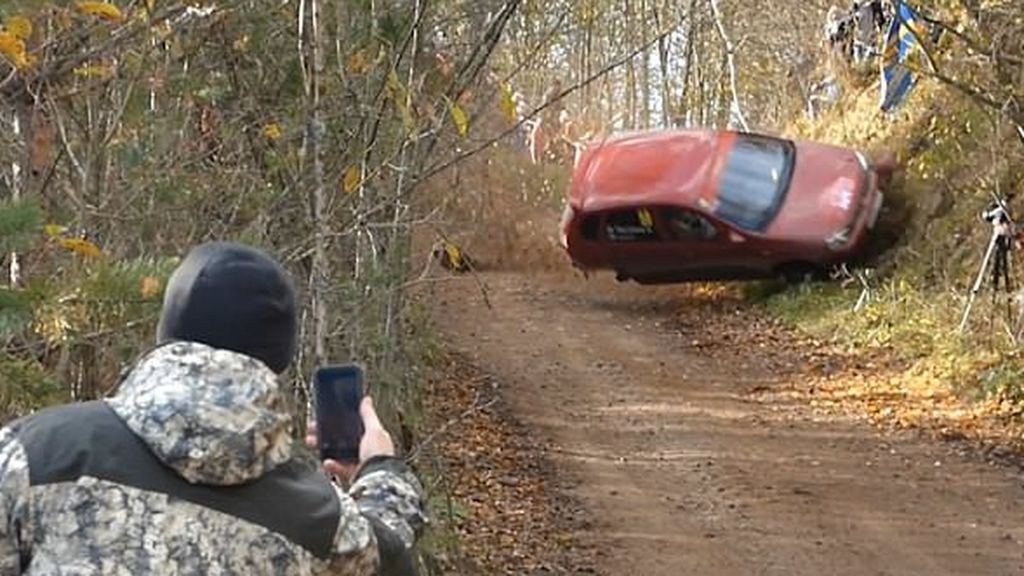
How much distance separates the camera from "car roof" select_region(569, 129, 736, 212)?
65.0 feet

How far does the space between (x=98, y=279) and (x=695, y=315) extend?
17.1m

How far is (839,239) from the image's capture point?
19500 mm

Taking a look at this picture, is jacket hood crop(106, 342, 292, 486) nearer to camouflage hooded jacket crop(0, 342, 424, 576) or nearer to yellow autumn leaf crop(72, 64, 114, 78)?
camouflage hooded jacket crop(0, 342, 424, 576)

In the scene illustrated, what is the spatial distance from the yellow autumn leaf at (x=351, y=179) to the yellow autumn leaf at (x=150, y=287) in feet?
7.45

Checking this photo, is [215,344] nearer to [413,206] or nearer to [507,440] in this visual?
[413,206]

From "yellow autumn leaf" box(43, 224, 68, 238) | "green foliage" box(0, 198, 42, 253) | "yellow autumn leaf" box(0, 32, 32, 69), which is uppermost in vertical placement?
"yellow autumn leaf" box(0, 32, 32, 69)

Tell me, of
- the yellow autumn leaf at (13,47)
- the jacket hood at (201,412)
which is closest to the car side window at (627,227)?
the yellow autumn leaf at (13,47)

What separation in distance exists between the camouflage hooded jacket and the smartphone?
0.47m

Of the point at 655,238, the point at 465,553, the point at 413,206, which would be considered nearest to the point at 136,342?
the point at 413,206

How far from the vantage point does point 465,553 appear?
9906mm

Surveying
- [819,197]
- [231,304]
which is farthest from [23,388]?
[819,197]

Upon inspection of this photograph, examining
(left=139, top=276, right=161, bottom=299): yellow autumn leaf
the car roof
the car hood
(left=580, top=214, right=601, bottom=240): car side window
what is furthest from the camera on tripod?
(left=139, top=276, right=161, bottom=299): yellow autumn leaf

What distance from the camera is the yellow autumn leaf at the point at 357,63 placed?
20.5ft

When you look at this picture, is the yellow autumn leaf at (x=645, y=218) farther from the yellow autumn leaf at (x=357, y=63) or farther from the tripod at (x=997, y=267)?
the yellow autumn leaf at (x=357, y=63)
